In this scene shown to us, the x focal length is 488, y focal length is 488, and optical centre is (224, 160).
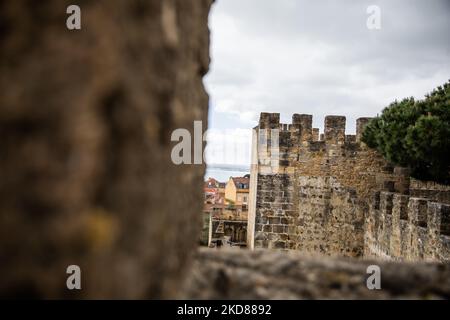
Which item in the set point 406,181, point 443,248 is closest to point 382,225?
point 406,181

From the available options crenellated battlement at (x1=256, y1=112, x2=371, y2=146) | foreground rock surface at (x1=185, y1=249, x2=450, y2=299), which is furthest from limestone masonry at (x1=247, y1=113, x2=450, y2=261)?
foreground rock surface at (x1=185, y1=249, x2=450, y2=299)

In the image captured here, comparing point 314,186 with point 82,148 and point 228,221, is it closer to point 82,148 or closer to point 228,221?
point 228,221

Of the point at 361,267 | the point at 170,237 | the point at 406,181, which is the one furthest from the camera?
the point at 406,181

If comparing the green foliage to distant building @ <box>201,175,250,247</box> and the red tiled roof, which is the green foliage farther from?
the red tiled roof

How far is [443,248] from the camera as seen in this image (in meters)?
8.67

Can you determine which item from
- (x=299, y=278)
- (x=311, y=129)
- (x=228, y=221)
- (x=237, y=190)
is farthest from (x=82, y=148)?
(x=237, y=190)

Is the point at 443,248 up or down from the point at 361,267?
down

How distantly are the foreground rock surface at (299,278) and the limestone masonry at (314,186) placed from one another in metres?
10.8

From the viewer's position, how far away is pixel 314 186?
13797 mm

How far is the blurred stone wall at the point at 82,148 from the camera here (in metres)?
1.16

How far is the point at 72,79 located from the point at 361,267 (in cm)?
187

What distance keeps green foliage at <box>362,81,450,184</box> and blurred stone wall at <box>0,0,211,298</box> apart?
1323cm
